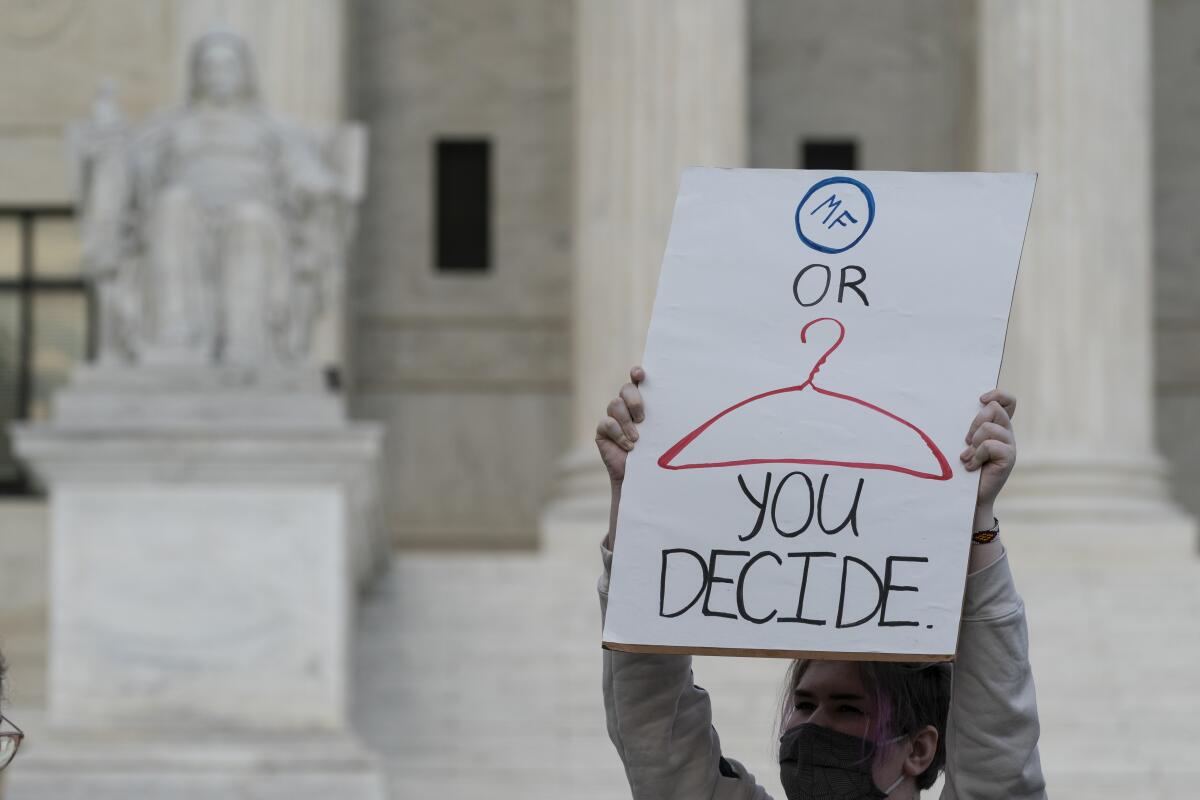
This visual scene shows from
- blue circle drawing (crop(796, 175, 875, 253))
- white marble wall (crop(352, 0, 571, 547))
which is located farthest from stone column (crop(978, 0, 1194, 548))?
blue circle drawing (crop(796, 175, 875, 253))

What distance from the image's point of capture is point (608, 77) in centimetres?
2362

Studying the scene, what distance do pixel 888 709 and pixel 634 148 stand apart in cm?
1944

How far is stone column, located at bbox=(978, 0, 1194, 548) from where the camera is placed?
22625 mm

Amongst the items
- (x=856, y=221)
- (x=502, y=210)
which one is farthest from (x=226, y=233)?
(x=502, y=210)

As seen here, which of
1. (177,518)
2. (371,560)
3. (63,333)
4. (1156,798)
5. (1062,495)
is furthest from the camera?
(63,333)

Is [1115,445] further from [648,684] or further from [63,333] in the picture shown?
[648,684]

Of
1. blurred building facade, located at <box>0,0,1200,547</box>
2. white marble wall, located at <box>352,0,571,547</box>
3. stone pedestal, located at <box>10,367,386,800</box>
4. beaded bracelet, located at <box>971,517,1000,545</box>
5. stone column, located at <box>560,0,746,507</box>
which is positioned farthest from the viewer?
white marble wall, located at <box>352,0,571,547</box>

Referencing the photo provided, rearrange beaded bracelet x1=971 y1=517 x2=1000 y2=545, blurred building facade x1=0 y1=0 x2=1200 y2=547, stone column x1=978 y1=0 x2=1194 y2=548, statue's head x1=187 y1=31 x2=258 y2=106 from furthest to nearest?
blurred building facade x1=0 y1=0 x2=1200 y2=547 < stone column x1=978 y1=0 x2=1194 y2=548 < statue's head x1=187 y1=31 x2=258 y2=106 < beaded bracelet x1=971 y1=517 x2=1000 y2=545

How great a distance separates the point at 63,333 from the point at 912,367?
25560mm

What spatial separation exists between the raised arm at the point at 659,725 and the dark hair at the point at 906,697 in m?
0.19

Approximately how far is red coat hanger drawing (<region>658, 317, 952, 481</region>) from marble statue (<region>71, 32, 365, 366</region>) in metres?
11.8

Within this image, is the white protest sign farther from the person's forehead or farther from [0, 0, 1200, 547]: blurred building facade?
[0, 0, 1200, 547]: blurred building facade

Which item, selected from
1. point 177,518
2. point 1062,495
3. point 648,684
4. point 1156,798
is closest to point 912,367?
point 648,684

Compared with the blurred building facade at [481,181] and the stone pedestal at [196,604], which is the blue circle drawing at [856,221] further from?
the blurred building facade at [481,181]
